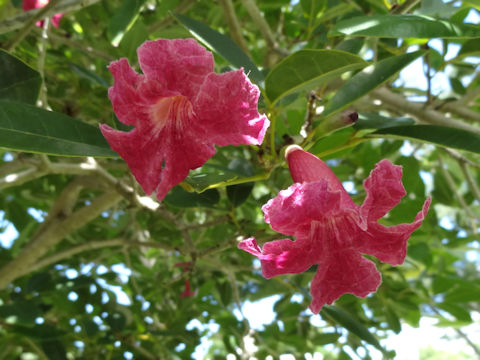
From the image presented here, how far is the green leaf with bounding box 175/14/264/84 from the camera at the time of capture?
99cm

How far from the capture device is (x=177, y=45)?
846mm

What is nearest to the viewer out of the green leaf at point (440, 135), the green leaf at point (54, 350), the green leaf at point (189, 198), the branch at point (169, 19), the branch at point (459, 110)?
the green leaf at point (440, 135)

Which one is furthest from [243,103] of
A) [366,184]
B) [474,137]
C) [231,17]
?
[231,17]

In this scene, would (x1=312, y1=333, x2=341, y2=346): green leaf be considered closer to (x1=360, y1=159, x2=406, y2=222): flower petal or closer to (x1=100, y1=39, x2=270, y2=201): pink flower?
(x1=360, y1=159, x2=406, y2=222): flower petal

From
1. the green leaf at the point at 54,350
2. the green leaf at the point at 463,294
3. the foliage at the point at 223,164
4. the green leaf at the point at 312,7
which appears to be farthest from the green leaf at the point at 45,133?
the green leaf at the point at 463,294

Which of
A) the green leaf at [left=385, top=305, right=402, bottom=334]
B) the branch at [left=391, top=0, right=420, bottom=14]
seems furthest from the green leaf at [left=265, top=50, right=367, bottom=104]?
the green leaf at [left=385, top=305, right=402, bottom=334]

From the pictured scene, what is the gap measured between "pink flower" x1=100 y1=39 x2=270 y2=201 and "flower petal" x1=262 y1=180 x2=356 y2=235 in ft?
0.37

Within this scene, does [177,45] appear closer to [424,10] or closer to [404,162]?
[424,10]

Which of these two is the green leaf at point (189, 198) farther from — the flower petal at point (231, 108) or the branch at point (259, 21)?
the branch at point (259, 21)

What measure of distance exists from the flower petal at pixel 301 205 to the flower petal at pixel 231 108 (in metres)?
0.11

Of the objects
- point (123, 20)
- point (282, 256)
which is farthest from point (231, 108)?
point (123, 20)

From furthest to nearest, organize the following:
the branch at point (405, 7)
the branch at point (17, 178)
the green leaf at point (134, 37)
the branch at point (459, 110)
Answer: the branch at point (459, 110), the green leaf at point (134, 37), the branch at point (17, 178), the branch at point (405, 7)

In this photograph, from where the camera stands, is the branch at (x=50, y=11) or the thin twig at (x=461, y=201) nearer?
the branch at (x=50, y=11)

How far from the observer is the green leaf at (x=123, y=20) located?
131 centimetres
